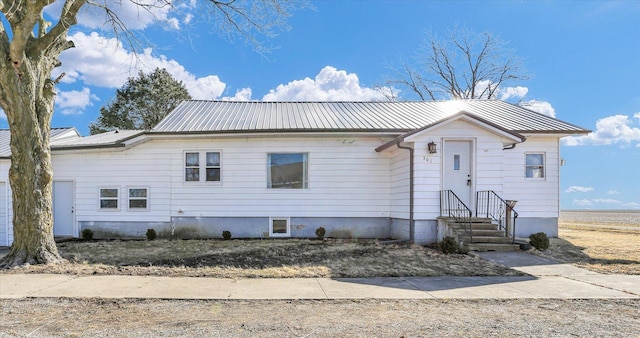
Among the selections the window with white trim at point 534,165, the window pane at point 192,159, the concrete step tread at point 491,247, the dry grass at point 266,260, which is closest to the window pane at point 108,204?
the dry grass at point 266,260

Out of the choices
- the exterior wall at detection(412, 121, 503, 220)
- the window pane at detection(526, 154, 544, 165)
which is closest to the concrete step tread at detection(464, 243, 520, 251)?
the exterior wall at detection(412, 121, 503, 220)

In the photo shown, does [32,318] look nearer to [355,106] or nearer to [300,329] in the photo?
[300,329]

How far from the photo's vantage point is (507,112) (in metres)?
14.3

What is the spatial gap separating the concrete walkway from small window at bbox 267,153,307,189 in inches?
230

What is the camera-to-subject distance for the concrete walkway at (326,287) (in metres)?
5.69

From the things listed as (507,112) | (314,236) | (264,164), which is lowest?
(314,236)

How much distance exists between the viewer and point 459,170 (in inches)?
431

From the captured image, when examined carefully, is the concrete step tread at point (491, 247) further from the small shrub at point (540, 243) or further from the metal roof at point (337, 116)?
the metal roof at point (337, 116)

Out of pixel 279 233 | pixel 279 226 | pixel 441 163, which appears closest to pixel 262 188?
pixel 279 226

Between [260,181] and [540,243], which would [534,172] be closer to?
[540,243]

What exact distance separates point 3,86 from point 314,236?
27.7ft

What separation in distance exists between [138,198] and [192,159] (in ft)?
7.05

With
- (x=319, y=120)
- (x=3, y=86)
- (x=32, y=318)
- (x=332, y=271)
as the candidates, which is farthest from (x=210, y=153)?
(x=32, y=318)

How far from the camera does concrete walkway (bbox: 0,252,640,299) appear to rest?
5691mm
